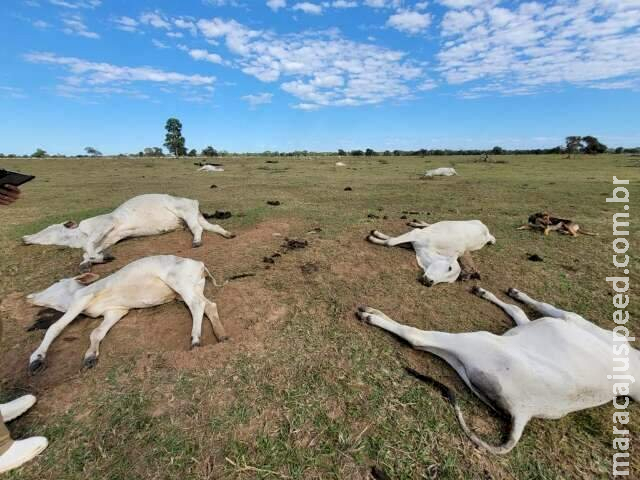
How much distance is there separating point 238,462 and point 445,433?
1539 millimetres

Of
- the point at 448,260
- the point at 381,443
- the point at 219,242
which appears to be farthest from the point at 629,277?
the point at 219,242

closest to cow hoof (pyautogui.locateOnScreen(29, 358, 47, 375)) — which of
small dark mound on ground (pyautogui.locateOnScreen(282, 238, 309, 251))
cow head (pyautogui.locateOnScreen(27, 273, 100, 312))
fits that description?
cow head (pyautogui.locateOnScreen(27, 273, 100, 312))

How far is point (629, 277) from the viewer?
5.66m

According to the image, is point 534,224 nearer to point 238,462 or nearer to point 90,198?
point 238,462

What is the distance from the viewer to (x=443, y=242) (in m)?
6.41

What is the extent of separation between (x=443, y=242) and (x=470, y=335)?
3110 millimetres

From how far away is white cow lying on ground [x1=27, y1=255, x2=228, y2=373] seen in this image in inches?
150

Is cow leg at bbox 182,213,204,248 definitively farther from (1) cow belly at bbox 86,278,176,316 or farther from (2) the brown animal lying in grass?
(2) the brown animal lying in grass

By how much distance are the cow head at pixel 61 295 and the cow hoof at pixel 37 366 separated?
0.79 metres

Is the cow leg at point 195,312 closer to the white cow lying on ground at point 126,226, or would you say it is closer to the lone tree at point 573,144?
the white cow lying on ground at point 126,226

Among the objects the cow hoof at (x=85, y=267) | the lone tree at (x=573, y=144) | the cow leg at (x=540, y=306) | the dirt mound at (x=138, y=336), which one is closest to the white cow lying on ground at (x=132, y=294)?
the dirt mound at (x=138, y=336)

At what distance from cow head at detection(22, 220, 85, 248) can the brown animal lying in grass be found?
930 centimetres

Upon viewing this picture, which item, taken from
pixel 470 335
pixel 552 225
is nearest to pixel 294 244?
pixel 470 335

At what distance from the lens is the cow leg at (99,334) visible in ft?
11.0
